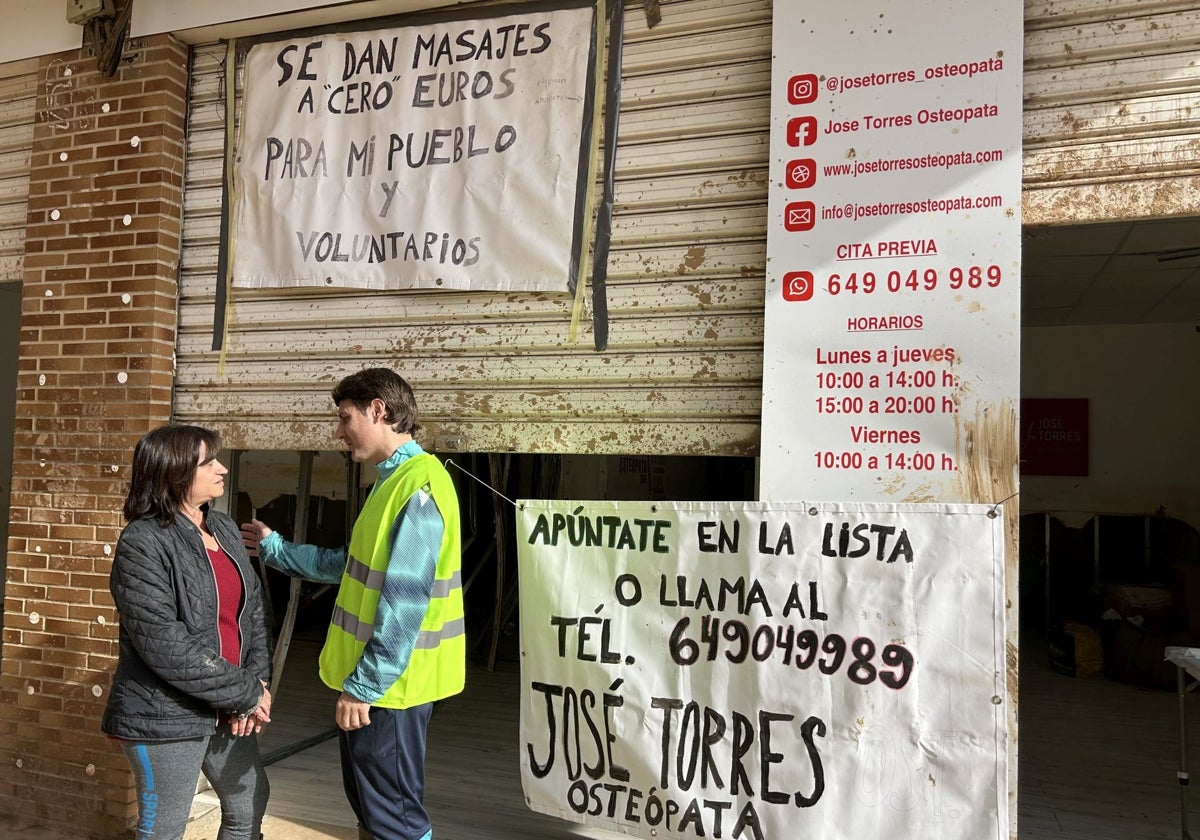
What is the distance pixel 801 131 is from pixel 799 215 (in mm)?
310

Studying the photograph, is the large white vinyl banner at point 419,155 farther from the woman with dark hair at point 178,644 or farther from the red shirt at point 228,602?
the red shirt at point 228,602

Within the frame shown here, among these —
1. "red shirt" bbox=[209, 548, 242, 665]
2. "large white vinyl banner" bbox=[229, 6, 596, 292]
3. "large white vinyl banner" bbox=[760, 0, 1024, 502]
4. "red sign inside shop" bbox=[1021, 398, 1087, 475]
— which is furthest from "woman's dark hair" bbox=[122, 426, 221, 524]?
"red sign inside shop" bbox=[1021, 398, 1087, 475]

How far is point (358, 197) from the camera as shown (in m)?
3.94

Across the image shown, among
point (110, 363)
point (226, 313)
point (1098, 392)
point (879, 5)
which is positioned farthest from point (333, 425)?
point (1098, 392)

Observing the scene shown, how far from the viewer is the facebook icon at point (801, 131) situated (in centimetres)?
323

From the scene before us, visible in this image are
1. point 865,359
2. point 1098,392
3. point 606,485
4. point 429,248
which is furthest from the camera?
point 1098,392

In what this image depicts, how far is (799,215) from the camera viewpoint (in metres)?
3.23

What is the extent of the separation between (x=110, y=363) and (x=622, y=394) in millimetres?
2534

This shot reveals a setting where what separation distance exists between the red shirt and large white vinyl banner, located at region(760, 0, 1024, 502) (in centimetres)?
184

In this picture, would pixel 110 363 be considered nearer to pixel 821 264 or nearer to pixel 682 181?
pixel 682 181

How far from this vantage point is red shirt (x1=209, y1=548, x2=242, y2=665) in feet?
9.37

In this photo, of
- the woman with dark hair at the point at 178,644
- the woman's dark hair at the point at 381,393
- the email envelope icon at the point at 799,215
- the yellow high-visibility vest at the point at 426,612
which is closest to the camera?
the woman with dark hair at the point at 178,644

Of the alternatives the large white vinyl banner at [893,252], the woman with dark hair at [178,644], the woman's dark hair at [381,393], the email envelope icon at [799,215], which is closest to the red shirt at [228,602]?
the woman with dark hair at [178,644]

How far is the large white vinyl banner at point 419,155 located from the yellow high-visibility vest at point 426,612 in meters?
1.10
